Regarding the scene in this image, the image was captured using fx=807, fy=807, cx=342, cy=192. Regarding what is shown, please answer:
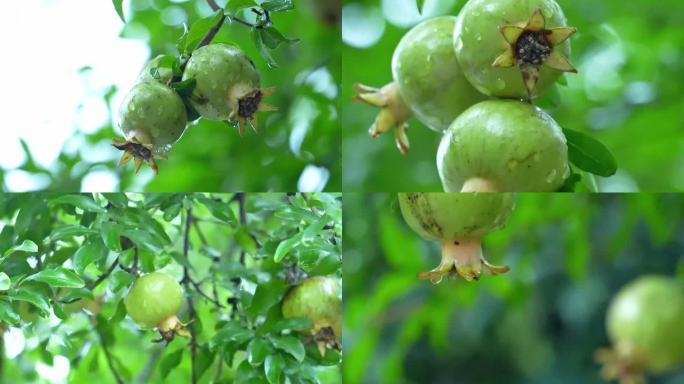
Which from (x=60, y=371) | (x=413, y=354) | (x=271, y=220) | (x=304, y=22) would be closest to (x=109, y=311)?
(x=60, y=371)

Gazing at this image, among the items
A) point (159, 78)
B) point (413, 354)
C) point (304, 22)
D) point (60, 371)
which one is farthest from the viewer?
point (413, 354)

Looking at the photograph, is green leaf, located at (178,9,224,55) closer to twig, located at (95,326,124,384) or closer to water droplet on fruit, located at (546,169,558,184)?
water droplet on fruit, located at (546,169,558,184)

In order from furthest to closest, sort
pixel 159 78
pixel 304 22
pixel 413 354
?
pixel 413 354
pixel 304 22
pixel 159 78

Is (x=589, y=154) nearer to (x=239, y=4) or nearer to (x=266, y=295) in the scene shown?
(x=239, y=4)

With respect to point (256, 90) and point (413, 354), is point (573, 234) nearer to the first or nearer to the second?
point (413, 354)

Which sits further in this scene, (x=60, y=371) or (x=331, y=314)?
(x=60, y=371)

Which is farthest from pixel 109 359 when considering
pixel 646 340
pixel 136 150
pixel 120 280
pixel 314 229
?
pixel 646 340

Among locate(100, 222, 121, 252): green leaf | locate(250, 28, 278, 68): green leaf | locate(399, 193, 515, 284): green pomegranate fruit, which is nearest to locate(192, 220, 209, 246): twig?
locate(100, 222, 121, 252): green leaf
